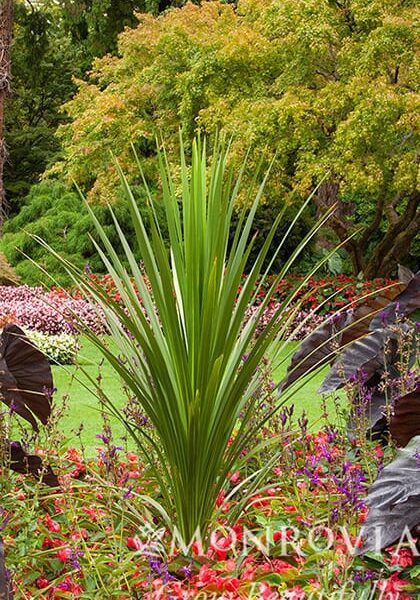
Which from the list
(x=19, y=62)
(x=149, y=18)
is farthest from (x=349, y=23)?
(x=19, y=62)

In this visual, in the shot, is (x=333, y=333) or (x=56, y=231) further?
(x=56, y=231)

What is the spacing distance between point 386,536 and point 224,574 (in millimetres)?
531

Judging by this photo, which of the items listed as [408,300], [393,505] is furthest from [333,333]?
[393,505]

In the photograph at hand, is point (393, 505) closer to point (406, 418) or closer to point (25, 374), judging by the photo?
point (406, 418)

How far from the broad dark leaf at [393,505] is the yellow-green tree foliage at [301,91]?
6.30 meters

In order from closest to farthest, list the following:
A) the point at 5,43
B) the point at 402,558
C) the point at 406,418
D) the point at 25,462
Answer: the point at 402,558 < the point at 406,418 < the point at 25,462 < the point at 5,43

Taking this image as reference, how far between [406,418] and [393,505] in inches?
14.6

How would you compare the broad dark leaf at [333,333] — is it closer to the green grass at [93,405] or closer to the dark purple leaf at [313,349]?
the dark purple leaf at [313,349]

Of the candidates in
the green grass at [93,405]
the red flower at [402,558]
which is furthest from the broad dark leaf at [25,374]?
the green grass at [93,405]

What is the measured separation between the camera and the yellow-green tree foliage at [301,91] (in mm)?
8539

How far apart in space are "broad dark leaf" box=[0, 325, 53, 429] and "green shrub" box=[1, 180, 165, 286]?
34.4 ft

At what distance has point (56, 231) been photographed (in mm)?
14719

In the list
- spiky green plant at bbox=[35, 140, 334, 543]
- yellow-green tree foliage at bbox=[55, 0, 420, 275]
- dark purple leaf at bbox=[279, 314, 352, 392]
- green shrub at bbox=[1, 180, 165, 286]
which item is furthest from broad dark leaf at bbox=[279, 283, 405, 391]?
green shrub at bbox=[1, 180, 165, 286]

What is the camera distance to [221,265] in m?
2.31
